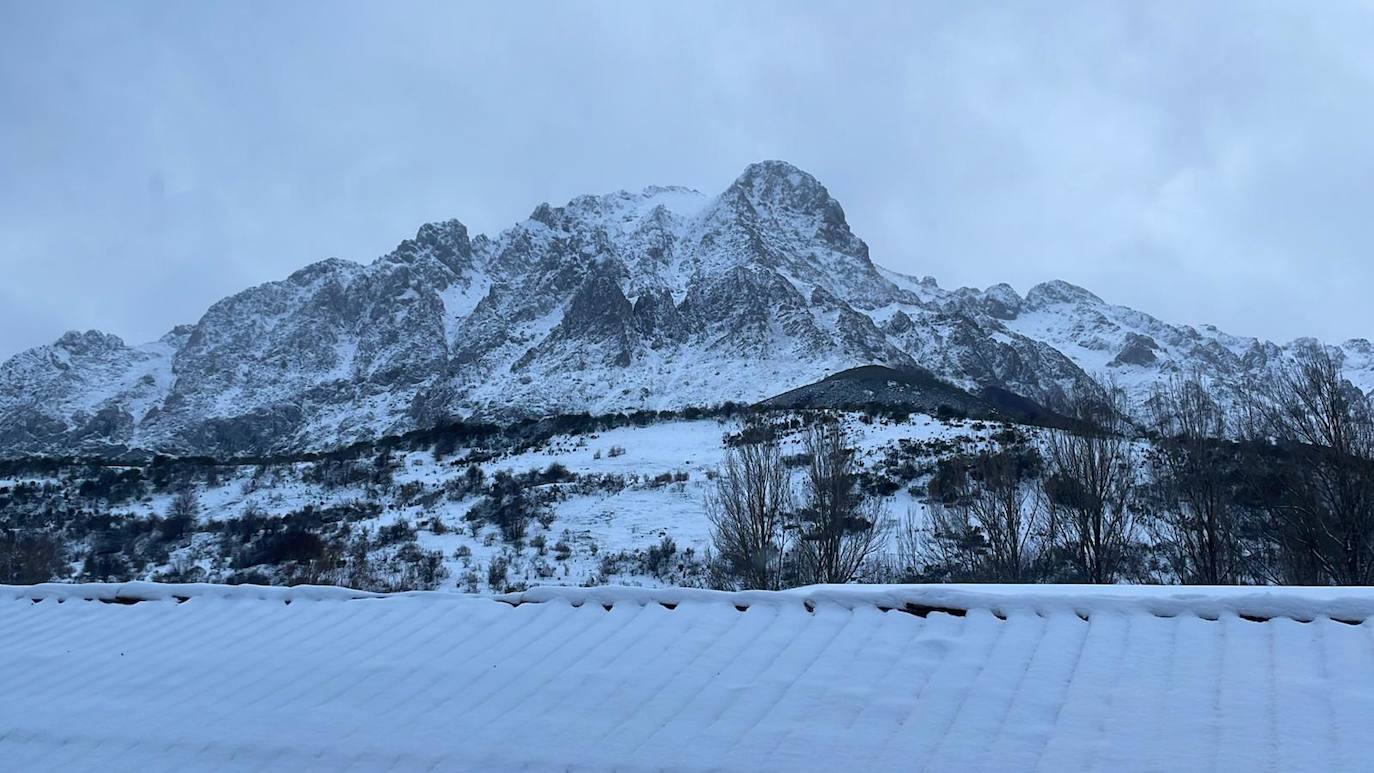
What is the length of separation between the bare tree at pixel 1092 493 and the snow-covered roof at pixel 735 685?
12.3 metres

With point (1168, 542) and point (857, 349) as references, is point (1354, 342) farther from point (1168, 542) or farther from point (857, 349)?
point (1168, 542)

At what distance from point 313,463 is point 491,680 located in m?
33.6

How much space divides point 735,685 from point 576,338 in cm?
7823

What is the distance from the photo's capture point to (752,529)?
17.6m

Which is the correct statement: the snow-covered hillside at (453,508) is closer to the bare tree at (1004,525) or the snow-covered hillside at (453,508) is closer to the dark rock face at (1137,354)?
the bare tree at (1004,525)

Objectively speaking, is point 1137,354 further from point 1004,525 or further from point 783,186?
point 1004,525

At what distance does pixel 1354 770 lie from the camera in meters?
2.82

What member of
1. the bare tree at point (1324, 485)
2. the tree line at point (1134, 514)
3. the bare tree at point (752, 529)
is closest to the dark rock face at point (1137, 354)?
the tree line at point (1134, 514)

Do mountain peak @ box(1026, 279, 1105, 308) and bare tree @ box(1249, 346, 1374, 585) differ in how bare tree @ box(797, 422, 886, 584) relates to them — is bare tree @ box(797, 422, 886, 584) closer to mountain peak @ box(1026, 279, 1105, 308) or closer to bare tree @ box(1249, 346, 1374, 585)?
bare tree @ box(1249, 346, 1374, 585)

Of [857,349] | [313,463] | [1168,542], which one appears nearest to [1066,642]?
[1168,542]

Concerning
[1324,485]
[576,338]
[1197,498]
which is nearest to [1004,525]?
[1197,498]

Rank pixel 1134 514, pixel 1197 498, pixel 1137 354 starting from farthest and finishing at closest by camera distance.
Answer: pixel 1137 354, pixel 1134 514, pixel 1197 498

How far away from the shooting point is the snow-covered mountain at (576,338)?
7375cm

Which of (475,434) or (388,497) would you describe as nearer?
(388,497)
